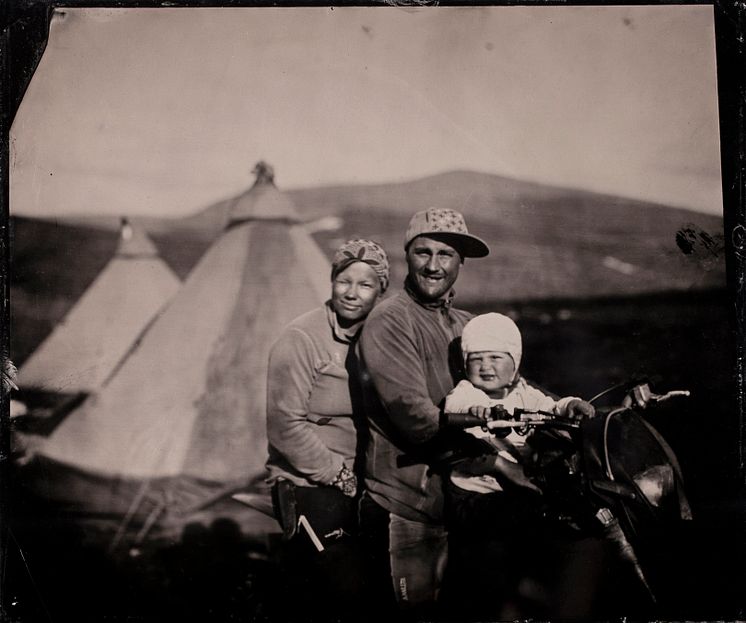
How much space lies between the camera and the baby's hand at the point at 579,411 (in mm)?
2953

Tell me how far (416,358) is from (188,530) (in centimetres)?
106

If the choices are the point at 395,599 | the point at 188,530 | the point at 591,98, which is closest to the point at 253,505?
the point at 188,530

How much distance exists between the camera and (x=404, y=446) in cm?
294

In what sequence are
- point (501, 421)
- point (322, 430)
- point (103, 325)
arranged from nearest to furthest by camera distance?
1. point (501, 421)
2. point (322, 430)
3. point (103, 325)

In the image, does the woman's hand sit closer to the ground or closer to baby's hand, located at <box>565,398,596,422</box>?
the ground

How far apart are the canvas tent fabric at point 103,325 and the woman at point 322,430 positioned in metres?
0.53

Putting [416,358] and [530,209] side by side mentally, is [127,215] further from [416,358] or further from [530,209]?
[530,209]

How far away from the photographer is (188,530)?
119 inches

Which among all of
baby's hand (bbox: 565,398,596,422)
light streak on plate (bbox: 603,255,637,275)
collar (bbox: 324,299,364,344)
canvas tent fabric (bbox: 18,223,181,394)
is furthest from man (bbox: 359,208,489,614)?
canvas tent fabric (bbox: 18,223,181,394)

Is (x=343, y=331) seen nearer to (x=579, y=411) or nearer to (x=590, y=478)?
(x=579, y=411)

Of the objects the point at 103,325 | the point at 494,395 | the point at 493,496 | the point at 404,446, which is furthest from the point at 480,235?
the point at 103,325

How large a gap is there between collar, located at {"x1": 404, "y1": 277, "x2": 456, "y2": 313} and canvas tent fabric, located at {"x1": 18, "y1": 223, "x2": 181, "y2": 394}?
2.87 ft

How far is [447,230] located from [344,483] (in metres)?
1.01

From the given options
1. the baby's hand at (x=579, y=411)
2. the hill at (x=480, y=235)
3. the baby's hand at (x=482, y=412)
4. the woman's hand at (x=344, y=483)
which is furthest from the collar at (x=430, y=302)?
the woman's hand at (x=344, y=483)
